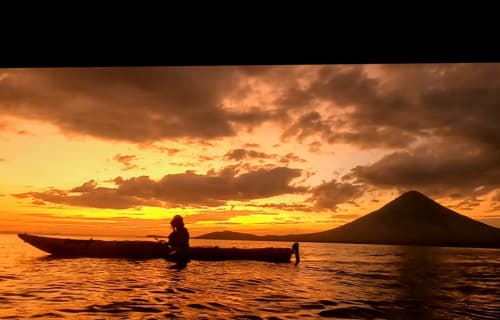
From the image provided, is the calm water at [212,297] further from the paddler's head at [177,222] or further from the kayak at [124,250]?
the paddler's head at [177,222]

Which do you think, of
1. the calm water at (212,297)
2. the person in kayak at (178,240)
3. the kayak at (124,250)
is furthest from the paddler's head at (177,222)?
the calm water at (212,297)

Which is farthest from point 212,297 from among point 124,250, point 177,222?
point 124,250

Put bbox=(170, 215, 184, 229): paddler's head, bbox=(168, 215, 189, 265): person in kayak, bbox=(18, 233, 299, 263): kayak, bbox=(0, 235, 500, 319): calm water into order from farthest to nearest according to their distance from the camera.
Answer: bbox=(18, 233, 299, 263): kayak < bbox=(168, 215, 189, 265): person in kayak < bbox=(170, 215, 184, 229): paddler's head < bbox=(0, 235, 500, 319): calm water

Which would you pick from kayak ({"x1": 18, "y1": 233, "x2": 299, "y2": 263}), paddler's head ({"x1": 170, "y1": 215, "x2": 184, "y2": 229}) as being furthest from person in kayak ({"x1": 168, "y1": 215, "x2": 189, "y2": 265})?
kayak ({"x1": 18, "y1": 233, "x2": 299, "y2": 263})

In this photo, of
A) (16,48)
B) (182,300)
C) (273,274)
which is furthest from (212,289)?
(16,48)

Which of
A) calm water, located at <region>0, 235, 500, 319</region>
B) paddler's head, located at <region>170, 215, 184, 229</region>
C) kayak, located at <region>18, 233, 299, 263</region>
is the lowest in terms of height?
calm water, located at <region>0, 235, 500, 319</region>

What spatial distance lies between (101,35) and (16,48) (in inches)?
26.4

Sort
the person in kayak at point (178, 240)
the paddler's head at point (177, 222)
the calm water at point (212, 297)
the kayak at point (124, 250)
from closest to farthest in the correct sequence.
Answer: the calm water at point (212, 297), the paddler's head at point (177, 222), the person in kayak at point (178, 240), the kayak at point (124, 250)

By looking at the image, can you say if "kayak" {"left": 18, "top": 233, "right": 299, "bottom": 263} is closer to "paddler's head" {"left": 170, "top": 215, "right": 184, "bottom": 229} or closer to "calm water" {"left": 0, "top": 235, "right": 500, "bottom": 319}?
"calm water" {"left": 0, "top": 235, "right": 500, "bottom": 319}

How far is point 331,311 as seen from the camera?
8969 millimetres

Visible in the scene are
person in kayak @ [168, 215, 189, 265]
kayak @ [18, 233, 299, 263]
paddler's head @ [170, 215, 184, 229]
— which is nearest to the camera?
paddler's head @ [170, 215, 184, 229]

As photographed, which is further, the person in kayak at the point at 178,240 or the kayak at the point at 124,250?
the kayak at the point at 124,250

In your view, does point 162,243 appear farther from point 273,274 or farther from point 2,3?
point 2,3

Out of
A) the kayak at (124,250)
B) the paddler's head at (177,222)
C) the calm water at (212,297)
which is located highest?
the paddler's head at (177,222)
